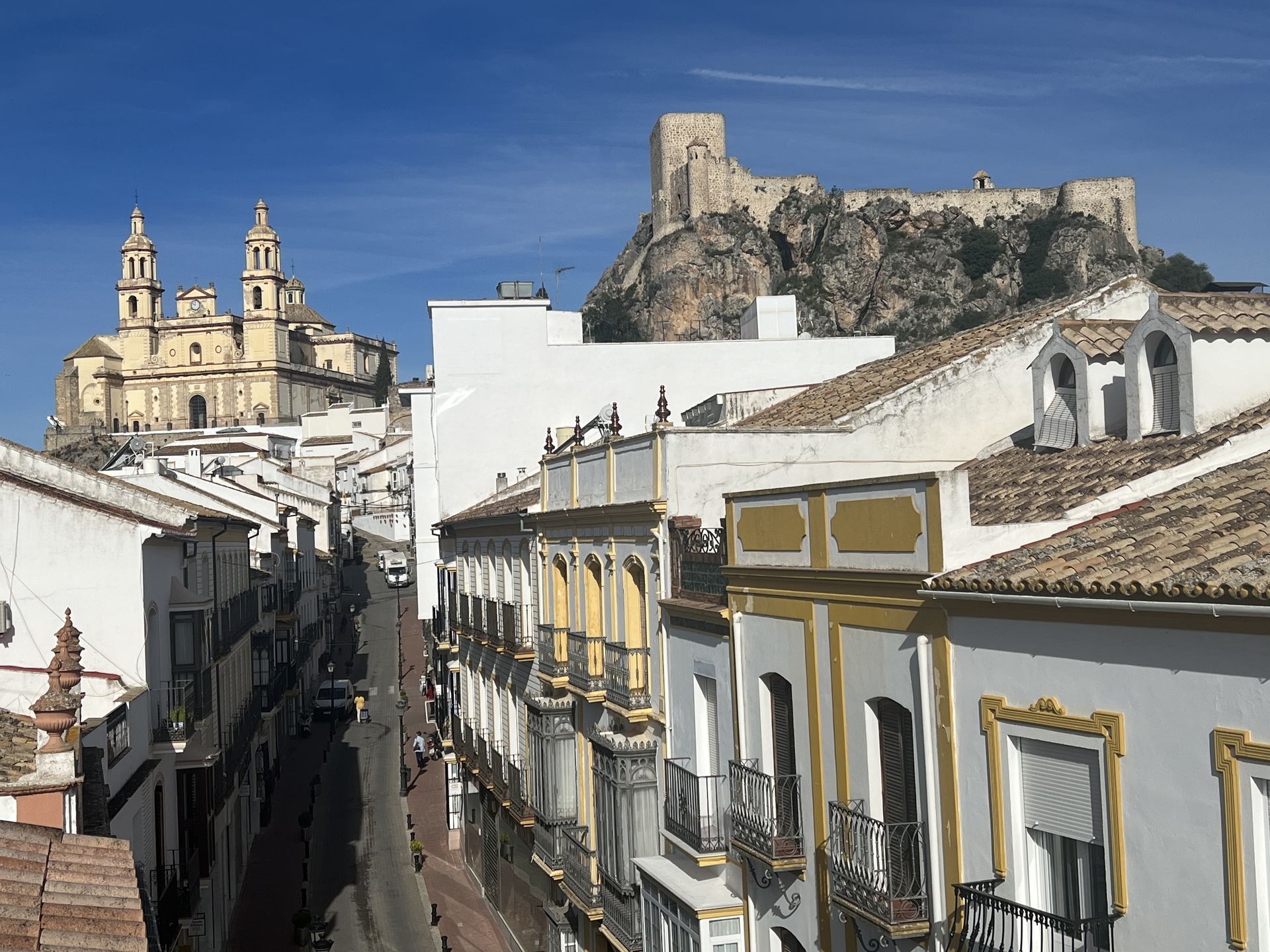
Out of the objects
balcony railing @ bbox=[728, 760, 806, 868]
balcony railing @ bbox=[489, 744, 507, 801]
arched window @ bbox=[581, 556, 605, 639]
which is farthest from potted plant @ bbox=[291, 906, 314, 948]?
balcony railing @ bbox=[728, 760, 806, 868]

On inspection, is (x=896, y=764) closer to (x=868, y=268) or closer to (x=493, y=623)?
(x=493, y=623)

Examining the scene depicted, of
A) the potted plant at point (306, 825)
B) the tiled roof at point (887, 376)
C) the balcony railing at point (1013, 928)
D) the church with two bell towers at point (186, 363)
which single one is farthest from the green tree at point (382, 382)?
the balcony railing at point (1013, 928)

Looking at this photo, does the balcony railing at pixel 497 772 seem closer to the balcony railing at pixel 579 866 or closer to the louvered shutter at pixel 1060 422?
the balcony railing at pixel 579 866

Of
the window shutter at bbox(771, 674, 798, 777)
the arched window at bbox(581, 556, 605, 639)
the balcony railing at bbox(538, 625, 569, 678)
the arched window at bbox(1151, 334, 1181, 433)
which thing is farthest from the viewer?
the balcony railing at bbox(538, 625, 569, 678)

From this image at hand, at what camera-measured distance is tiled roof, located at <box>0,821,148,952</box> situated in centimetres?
652

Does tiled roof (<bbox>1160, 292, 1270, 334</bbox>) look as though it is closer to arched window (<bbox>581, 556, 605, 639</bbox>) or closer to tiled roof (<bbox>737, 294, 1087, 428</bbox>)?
tiled roof (<bbox>737, 294, 1087, 428</bbox>)

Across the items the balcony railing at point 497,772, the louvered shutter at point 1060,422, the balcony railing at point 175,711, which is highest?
the louvered shutter at point 1060,422

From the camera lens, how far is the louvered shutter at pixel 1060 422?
1327 centimetres

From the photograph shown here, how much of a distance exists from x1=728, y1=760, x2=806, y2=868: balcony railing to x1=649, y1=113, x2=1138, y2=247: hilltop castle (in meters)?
118

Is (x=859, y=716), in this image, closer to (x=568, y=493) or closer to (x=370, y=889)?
(x=568, y=493)

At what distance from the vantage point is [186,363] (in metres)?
135

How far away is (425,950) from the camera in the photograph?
25.2m

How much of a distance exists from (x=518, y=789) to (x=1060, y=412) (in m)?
13.2

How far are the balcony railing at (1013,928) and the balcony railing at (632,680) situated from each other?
23.5ft
